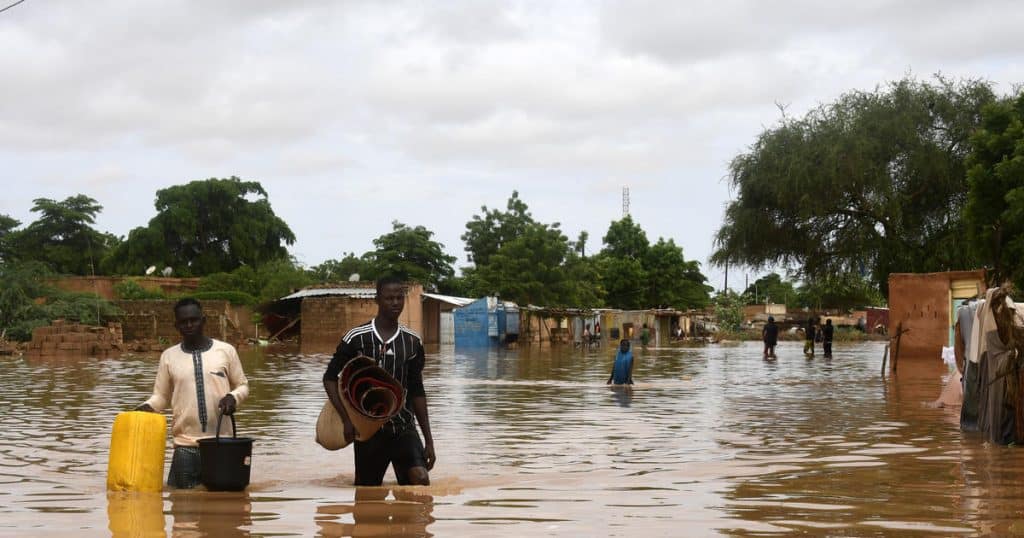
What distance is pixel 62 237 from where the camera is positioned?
7869 centimetres

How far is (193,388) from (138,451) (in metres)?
0.54

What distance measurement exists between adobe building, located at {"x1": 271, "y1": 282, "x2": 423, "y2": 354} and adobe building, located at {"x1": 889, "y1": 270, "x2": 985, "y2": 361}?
943 inches

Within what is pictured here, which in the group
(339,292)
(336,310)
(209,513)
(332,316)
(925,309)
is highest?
(339,292)

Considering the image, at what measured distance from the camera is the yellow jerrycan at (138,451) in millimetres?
7285

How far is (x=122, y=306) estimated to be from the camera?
48031 millimetres

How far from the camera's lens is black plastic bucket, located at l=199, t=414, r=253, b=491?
7.13 metres

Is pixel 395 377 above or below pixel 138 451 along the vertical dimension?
above

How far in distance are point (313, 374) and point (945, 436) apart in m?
15.8

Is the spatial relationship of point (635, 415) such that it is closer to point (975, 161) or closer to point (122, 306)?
point (975, 161)

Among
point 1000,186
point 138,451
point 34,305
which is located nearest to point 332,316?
point 34,305

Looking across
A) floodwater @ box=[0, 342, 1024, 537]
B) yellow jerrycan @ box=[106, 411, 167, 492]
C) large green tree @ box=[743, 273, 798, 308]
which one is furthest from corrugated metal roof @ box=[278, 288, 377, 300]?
large green tree @ box=[743, 273, 798, 308]

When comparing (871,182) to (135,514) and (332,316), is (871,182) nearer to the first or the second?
(332,316)

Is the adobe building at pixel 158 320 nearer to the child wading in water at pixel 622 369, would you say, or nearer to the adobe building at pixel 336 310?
the adobe building at pixel 336 310

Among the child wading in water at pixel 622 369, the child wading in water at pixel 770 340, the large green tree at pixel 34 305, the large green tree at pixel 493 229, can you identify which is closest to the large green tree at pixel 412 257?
the large green tree at pixel 493 229
